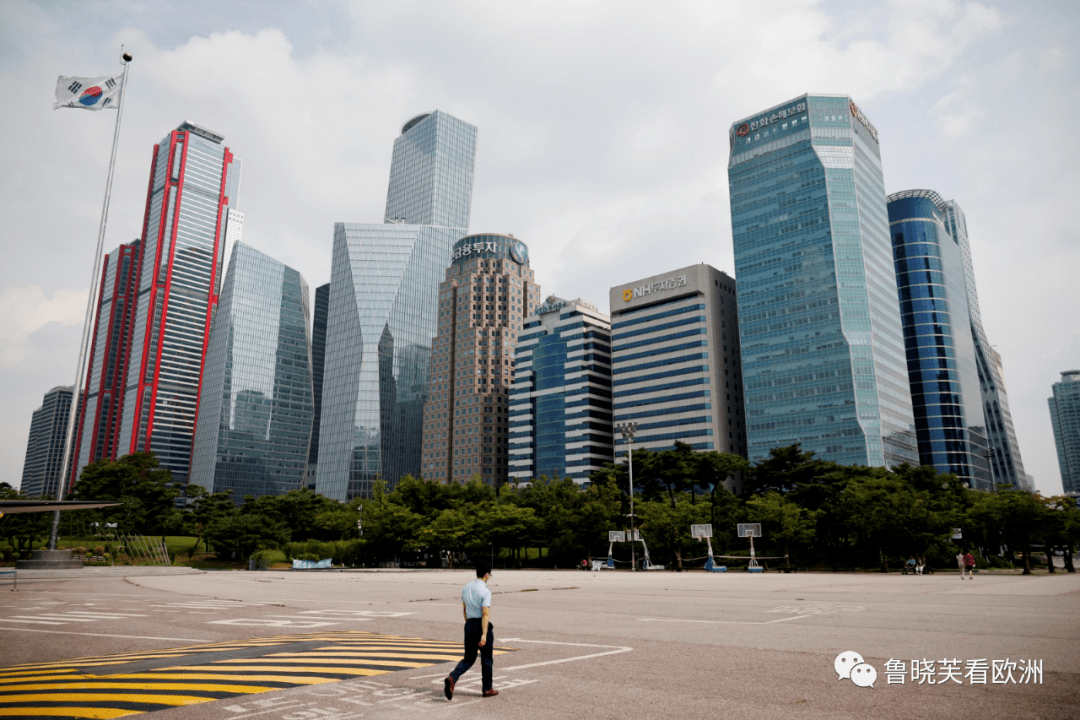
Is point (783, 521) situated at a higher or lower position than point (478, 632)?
higher

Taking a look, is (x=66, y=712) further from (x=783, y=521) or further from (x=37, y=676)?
(x=783, y=521)

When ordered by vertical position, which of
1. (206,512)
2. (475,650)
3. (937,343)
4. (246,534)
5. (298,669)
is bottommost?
(298,669)

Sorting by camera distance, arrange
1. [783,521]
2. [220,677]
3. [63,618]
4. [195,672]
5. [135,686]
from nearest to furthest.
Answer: [135,686], [220,677], [195,672], [63,618], [783,521]

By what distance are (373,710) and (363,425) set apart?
19496 cm

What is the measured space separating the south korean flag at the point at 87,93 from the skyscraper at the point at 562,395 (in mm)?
129155

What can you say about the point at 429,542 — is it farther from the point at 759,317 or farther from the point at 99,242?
the point at 759,317

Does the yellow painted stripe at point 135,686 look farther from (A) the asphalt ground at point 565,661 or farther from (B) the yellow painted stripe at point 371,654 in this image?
(B) the yellow painted stripe at point 371,654

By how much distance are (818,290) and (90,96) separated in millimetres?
127294

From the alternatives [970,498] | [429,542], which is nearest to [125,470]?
[429,542]

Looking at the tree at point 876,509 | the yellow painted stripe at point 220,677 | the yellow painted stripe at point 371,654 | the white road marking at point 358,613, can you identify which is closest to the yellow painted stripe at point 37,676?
the yellow painted stripe at point 220,677

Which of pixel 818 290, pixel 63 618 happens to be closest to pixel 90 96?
pixel 63 618

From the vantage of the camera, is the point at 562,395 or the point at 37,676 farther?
the point at 562,395

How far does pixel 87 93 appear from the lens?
145 feet

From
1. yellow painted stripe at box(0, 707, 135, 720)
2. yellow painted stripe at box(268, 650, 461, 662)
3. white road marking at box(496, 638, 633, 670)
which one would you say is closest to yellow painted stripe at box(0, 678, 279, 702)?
yellow painted stripe at box(0, 707, 135, 720)
